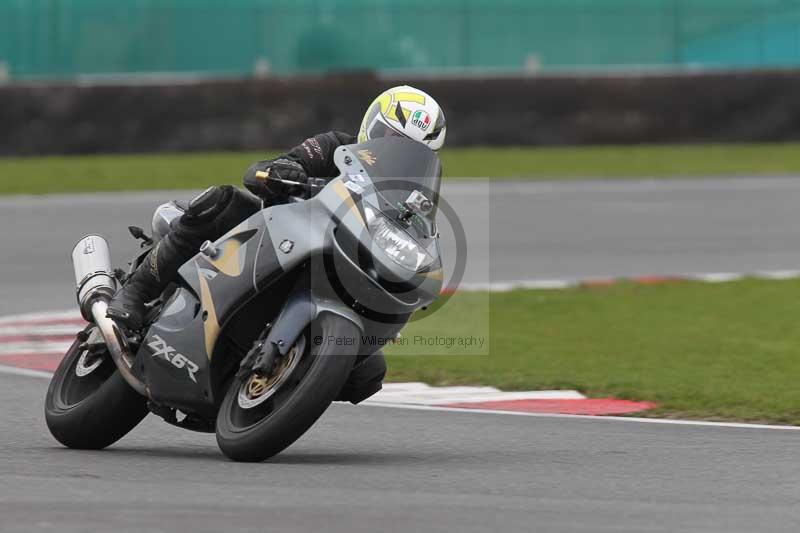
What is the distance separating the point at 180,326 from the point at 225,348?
21 centimetres

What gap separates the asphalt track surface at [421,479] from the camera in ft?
17.4

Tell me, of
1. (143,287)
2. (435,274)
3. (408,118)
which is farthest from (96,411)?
(408,118)

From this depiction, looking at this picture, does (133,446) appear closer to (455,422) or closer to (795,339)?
(455,422)

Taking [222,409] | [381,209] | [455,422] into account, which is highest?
[381,209]

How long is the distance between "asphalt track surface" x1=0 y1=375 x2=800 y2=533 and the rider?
65 centimetres

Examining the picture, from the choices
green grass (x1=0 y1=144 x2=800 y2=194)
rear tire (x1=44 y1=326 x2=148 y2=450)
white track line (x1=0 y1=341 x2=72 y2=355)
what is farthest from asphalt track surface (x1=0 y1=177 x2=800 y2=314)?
rear tire (x1=44 y1=326 x2=148 y2=450)

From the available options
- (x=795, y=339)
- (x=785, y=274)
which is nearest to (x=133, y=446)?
(x=795, y=339)

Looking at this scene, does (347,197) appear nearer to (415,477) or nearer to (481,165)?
(415,477)

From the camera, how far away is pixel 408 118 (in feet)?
21.3

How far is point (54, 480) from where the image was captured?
5.96 meters

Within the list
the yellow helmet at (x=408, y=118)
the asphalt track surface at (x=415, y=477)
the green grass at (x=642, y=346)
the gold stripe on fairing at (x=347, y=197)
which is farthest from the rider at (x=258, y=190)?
the green grass at (x=642, y=346)

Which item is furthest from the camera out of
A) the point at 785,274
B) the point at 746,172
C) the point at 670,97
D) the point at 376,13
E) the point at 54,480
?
the point at 376,13

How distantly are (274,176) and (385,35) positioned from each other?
20253 millimetres

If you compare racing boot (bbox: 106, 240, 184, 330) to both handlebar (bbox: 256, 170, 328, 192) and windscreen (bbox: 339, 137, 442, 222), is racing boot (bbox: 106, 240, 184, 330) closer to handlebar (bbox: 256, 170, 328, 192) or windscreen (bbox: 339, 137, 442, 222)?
handlebar (bbox: 256, 170, 328, 192)
